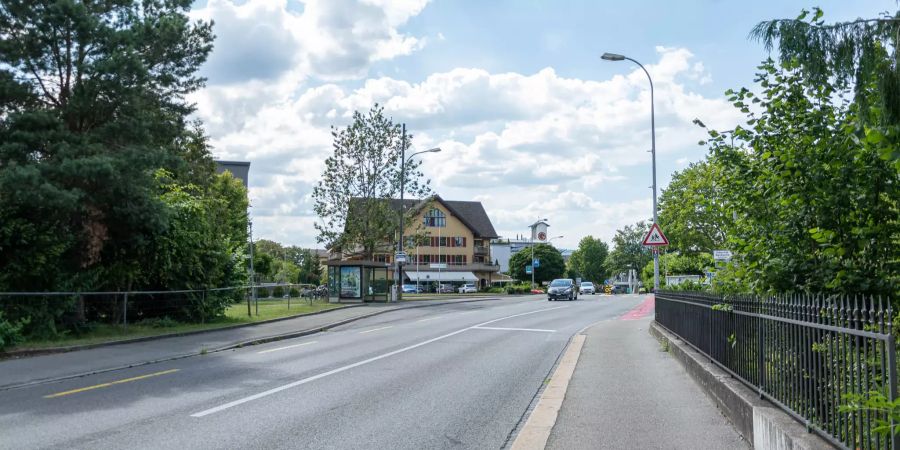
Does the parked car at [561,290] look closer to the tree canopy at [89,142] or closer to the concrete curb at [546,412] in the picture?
the tree canopy at [89,142]

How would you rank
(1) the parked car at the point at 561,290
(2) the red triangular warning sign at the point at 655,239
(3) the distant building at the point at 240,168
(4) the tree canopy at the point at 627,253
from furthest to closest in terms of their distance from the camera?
(4) the tree canopy at the point at 627,253, (3) the distant building at the point at 240,168, (1) the parked car at the point at 561,290, (2) the red triangular warning sign at the point at 655,239

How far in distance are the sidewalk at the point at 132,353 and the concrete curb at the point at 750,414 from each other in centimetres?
1000

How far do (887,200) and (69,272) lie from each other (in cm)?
1817

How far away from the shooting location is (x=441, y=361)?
1412 centimetres

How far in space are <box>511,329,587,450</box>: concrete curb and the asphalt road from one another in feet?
0.79

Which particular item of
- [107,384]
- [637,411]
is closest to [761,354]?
[637,411]

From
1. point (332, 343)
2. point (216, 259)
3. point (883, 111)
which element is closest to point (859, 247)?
point (883, 111)

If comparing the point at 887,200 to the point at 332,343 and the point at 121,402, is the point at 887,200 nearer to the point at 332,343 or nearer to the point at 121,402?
the point at 121,402

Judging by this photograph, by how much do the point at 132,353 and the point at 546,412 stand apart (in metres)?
10.5

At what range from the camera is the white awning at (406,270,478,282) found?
10038 centimetres

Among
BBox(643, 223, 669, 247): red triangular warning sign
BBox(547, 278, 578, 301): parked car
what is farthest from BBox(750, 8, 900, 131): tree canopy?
BBox(547, 278, 578, 301): parked car

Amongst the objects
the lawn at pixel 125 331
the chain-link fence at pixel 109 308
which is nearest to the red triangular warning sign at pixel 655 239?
the lawn at pixel 125 331

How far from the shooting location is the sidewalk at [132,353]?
12.1 metres

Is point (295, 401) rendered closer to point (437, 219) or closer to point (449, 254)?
point (437, 219)
